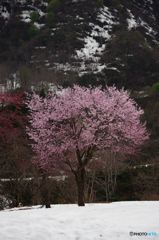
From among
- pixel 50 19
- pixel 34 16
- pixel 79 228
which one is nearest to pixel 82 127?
pixel 79 228

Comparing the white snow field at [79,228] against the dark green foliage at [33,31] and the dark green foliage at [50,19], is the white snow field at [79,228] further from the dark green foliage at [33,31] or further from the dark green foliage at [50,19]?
the dark green foliage at [50,19]

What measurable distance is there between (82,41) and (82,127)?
294 ft

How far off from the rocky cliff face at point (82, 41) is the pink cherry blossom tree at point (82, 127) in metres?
61.8

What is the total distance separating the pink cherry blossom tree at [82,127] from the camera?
17406 millimetres

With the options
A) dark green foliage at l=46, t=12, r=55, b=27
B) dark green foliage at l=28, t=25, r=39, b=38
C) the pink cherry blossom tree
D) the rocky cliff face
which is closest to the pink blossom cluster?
the pink cherry blossom tree

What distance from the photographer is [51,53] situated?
102 m

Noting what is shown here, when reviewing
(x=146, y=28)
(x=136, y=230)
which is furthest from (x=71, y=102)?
(x=146, y=28)

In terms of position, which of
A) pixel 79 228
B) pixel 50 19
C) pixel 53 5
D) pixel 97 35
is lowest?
pixel 79 228

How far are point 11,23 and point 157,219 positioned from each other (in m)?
110

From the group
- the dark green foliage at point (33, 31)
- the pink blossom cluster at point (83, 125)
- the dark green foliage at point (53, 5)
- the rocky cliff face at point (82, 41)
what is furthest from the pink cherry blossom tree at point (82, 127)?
the dark green foliage at point (53, 5)

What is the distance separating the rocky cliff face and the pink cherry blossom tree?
61.8 m

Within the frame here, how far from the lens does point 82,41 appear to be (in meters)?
105

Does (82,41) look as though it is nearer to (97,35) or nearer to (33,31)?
(97,35)

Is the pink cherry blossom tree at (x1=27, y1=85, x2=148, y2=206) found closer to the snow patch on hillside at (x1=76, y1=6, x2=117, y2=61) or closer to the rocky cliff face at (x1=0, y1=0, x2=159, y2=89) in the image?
the rocky cliff face at (x1=0, y1=0, x2=159, y2=89)
